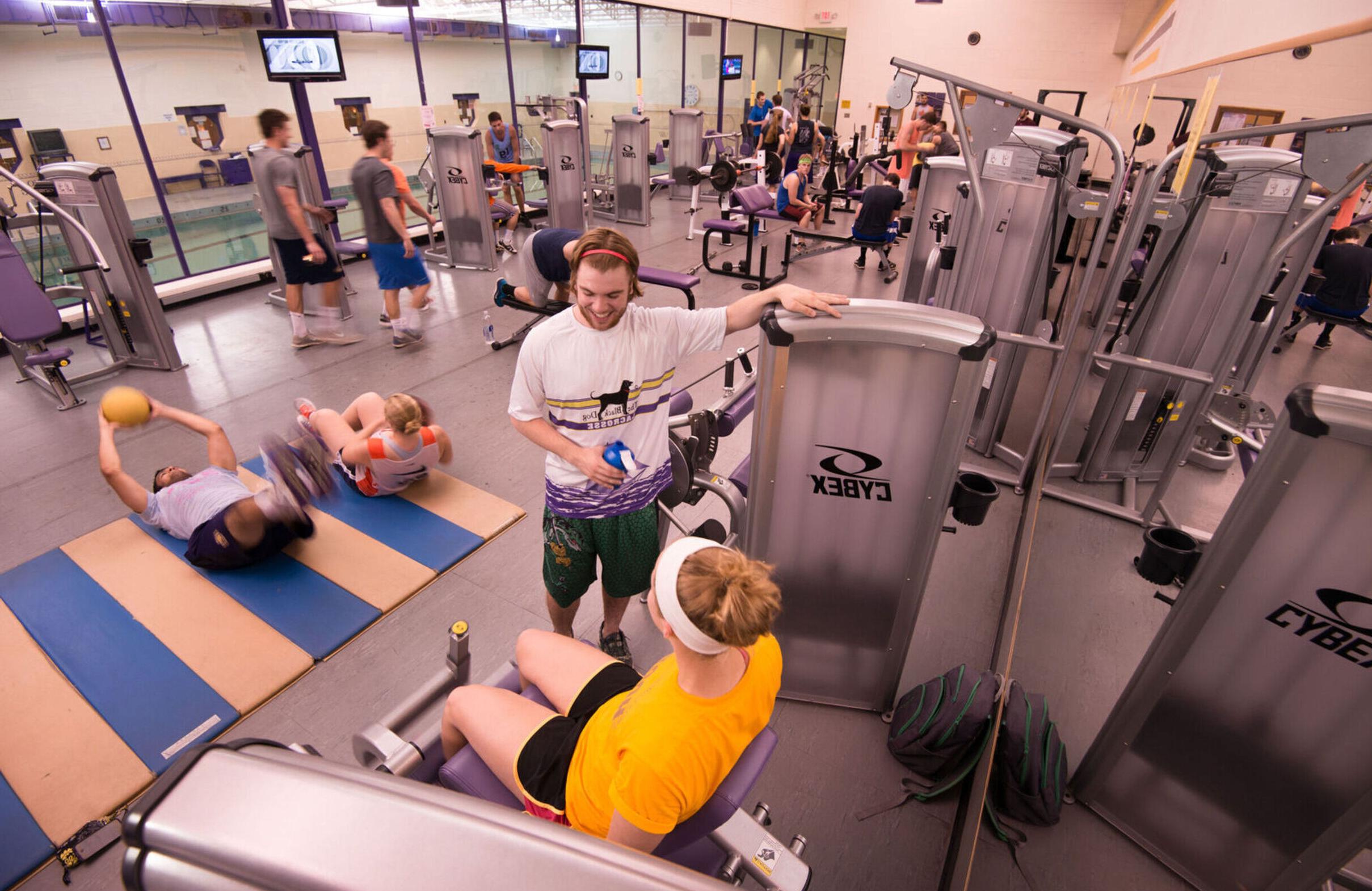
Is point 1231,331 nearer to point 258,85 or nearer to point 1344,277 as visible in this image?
point 1344,277

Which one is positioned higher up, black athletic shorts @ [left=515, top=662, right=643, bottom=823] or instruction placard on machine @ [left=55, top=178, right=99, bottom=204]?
instruction placard on machine @ [left=55, top=178, right=99, bottom=204]

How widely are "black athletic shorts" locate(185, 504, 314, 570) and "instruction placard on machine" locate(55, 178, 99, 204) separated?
9.19ft

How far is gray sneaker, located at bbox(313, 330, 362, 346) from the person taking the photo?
548cm

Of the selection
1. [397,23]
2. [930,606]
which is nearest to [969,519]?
[930,606]

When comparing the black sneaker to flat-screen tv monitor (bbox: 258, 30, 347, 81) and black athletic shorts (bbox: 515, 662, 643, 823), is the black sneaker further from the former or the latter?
flat-screen tv monitor (bbox: 258, 30, 347, 81)

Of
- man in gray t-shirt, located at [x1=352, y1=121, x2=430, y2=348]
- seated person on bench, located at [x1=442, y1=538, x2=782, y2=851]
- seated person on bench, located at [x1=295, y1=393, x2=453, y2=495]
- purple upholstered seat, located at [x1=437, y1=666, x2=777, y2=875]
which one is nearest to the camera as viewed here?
seated person on bench, located at [x1=442, y1=538, x2=782, y2=851]

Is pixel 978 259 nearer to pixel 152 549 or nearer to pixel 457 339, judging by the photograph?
pixel 457 339

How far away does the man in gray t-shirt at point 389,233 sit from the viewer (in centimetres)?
481

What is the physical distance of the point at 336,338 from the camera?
5500 mm

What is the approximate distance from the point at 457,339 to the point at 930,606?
4439 mm

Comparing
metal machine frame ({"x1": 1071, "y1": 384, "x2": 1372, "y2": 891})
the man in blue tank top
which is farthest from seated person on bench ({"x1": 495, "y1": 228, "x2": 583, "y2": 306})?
the man in blue tank top

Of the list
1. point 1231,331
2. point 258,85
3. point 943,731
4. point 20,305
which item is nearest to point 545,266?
point 20,305

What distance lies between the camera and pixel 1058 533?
3.55 meters

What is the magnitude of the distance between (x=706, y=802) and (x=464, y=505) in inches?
105
